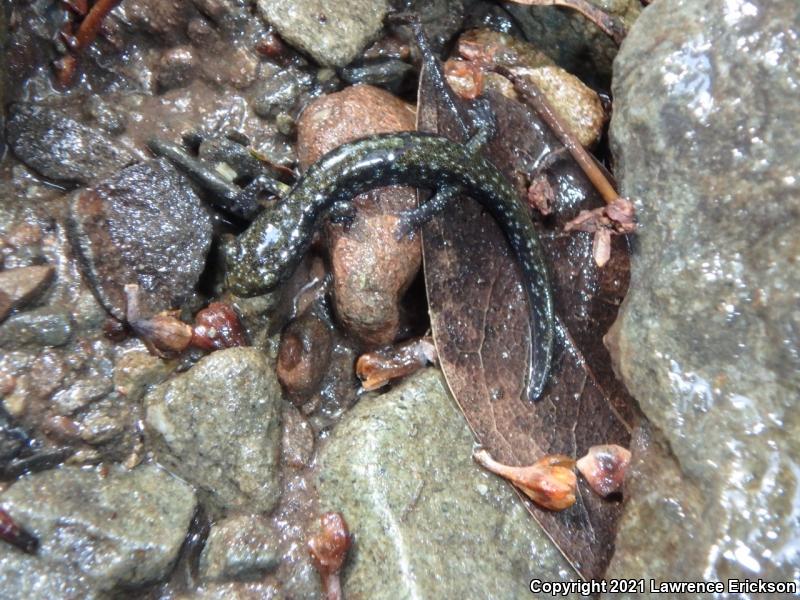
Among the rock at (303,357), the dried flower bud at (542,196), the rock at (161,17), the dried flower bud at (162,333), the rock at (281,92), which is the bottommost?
the rock at (303,357)

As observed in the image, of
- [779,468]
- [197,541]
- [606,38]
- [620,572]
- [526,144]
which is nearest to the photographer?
[779,468]

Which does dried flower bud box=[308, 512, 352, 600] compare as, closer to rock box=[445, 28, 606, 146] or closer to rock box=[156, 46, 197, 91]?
rock box=[445, 28, 606, 146]

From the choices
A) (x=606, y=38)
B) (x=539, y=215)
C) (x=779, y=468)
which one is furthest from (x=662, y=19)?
(x=779, y=468)

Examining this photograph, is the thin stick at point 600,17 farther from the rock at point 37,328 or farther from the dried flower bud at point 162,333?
the rock at point 37,328

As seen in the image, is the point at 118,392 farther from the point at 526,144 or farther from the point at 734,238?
the point at 734,238

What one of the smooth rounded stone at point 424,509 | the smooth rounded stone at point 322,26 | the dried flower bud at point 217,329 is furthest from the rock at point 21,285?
the smooth rounded stone at point 322,26

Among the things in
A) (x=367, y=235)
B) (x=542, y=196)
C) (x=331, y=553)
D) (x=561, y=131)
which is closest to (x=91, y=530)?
(x=331, y=553)

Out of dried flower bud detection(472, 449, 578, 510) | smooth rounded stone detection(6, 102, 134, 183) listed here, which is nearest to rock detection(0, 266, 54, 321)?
smooth rounded stone detection(6, 102, 134, 183)
